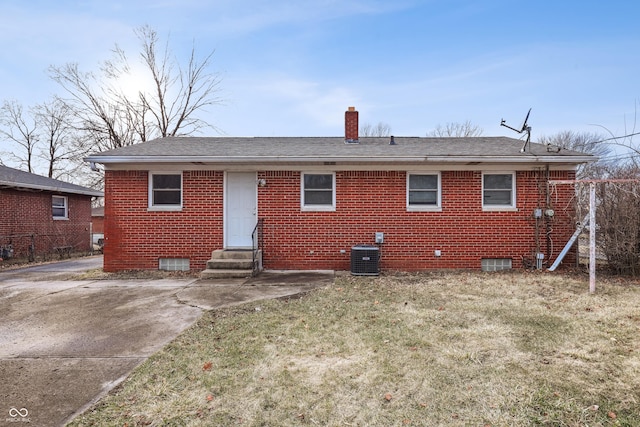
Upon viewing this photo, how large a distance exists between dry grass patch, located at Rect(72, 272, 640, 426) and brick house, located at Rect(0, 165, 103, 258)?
1327cm

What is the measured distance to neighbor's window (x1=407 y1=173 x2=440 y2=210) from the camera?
29.6ft

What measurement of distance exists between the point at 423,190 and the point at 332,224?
2671 millimetres

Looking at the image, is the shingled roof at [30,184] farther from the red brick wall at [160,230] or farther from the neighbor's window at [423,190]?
the neighbor's window at [423,190]

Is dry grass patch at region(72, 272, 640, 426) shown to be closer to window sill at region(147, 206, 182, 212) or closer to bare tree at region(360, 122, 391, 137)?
window sill at region(147, 206, 182, 212)

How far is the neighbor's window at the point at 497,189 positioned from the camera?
8.97 meters

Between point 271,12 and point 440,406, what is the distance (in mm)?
11920

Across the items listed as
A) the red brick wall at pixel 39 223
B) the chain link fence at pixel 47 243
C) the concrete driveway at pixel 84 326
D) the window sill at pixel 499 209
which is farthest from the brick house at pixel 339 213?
the red brick wall at pixel 39 223

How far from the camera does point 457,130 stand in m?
34.6

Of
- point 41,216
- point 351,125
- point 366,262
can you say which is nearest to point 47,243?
point 41,216

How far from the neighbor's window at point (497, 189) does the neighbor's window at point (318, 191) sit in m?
4.16

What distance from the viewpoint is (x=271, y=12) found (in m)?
10.9

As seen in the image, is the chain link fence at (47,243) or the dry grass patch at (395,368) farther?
the chain link fence at (47,243)

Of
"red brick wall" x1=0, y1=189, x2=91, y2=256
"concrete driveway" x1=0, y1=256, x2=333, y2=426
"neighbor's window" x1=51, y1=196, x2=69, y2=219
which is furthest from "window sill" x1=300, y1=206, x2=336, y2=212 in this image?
"neighbor's window" x1=51, y1=196, x2=69, y2=219

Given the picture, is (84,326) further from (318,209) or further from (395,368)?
(318,209)
